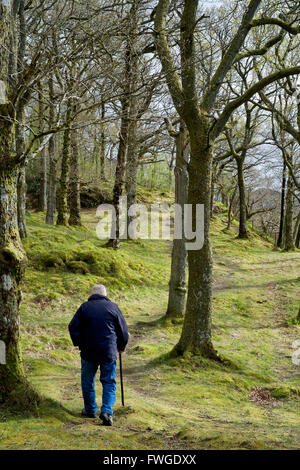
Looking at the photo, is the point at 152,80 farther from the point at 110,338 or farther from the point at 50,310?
the point at 50,310

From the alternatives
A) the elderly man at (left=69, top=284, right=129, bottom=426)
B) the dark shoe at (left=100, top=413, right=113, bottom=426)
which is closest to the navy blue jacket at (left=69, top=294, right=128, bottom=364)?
the elderly man at (left=69, top=284, right=129, bottom=426)

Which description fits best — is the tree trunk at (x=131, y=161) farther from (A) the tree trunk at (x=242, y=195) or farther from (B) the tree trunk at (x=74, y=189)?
(A) the tree trunk at (x=242, y=195)

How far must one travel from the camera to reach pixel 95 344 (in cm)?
506

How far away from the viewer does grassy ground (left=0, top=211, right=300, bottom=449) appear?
168 inches

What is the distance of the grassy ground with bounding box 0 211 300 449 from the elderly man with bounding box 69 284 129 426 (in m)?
0.34

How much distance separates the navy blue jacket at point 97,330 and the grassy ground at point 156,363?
31.0 inches

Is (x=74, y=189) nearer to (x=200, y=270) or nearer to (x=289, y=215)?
(x=200, y=270)

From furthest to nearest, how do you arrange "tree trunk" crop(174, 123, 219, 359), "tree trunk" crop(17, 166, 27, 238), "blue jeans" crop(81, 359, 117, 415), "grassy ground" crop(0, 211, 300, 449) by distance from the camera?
"tree trunk" crop(17, 166, 27, 238) < "tree trunk" crop(174, 123, 219, 359) < "blue jeans" crop(81, 359, 117, 415) < "grassy ground" crop(0, 211, 300, 449)

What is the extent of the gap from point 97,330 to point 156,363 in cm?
358

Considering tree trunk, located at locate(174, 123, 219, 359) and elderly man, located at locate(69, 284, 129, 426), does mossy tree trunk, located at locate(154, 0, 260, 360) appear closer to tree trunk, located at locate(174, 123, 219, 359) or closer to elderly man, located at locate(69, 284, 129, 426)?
tree trunk, located at locate(174, 123, 219, 359)

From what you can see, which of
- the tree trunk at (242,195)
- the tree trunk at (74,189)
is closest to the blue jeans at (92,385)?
the tree trunk at (74,189)

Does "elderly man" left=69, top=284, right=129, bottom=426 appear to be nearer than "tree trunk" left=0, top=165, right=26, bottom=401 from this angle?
No

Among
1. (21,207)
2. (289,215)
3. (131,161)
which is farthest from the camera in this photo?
(289,215)

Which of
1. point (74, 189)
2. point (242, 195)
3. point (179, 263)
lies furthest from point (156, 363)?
point (242, 195)
